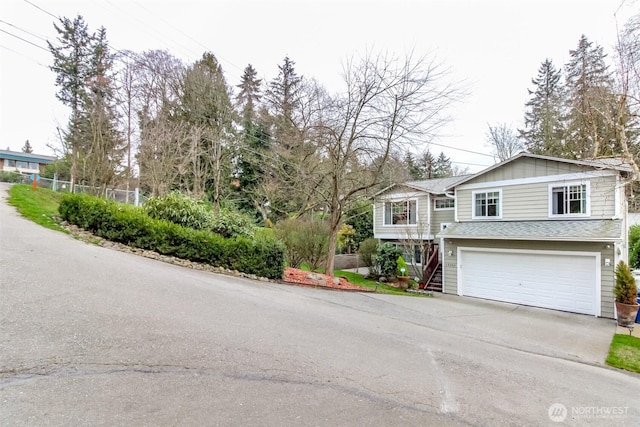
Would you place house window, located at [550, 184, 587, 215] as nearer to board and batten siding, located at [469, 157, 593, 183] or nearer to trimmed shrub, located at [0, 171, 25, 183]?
board and batten siding, located at [469, 157, 593, 183]

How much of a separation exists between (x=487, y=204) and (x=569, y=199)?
2938mm

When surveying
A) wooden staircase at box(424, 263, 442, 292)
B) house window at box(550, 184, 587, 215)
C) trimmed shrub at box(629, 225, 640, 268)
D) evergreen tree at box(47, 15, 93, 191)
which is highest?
evergreen tree at box(47, 15, 93, 191)

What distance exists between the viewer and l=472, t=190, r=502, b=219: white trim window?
45.4 feet

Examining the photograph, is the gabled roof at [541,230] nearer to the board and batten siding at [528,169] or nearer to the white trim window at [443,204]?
the board and batten siding at [528,169]

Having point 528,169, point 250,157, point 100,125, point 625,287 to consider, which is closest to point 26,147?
point 250,157

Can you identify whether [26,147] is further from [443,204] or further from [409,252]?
[443,204]

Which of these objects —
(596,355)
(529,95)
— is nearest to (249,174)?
(596,355)

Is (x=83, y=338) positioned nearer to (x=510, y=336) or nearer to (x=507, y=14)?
(x=510, y=336)

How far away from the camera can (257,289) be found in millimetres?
8195

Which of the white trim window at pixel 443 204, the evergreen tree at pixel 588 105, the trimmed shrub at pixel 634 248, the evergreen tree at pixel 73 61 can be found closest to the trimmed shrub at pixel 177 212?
the evergreen tree at pixel 588 105

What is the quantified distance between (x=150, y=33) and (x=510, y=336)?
14765 mm

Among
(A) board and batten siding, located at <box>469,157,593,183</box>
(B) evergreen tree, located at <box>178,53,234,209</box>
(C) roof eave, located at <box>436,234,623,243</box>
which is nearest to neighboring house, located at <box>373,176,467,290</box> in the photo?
(A) board and batten siding, located at <box>469,157,593,183</box>

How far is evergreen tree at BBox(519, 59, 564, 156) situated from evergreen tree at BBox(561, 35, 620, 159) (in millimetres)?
1991

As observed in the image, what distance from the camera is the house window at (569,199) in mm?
11750
